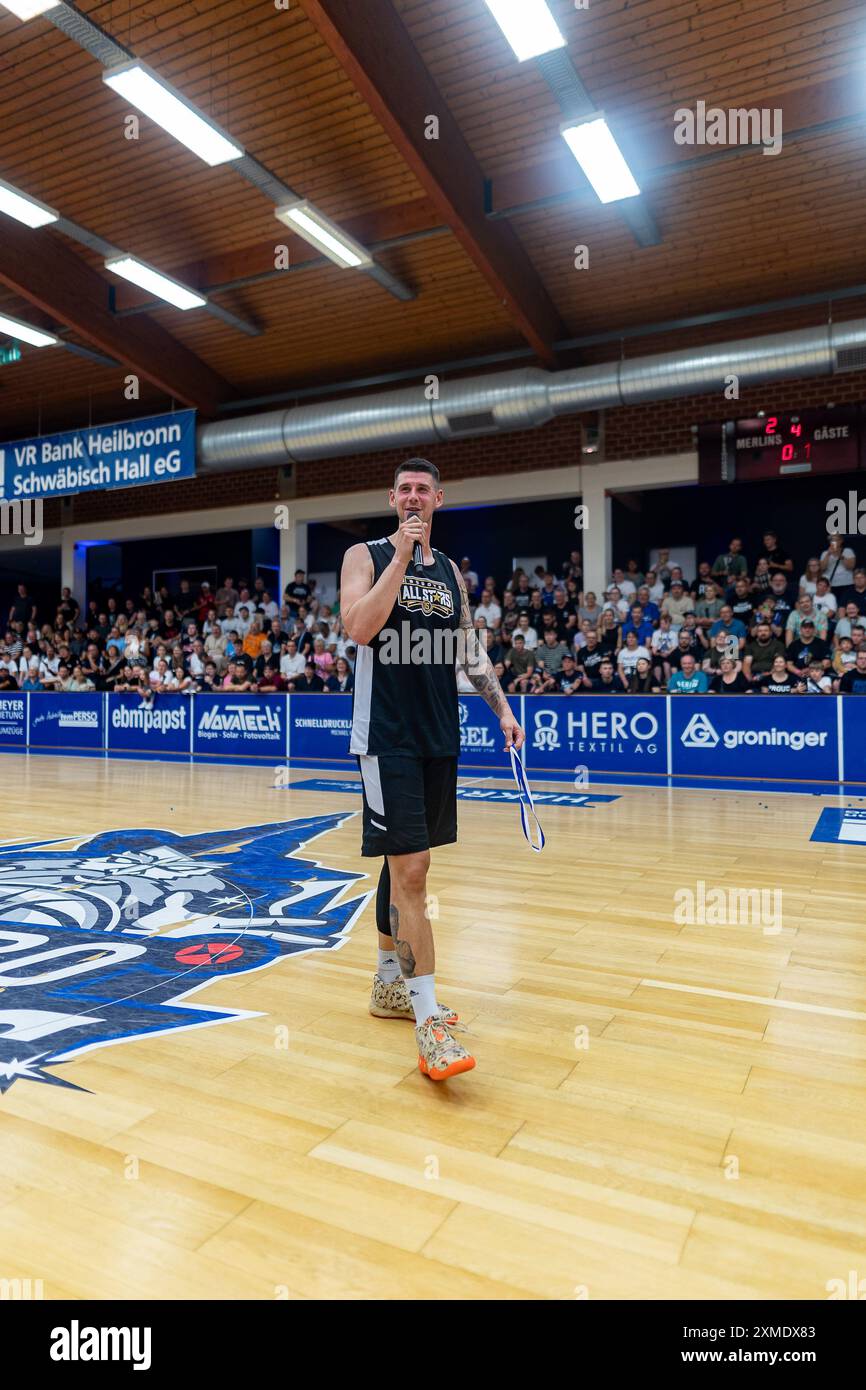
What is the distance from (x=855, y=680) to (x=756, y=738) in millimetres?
1277

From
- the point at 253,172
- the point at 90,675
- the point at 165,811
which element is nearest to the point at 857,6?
the point at 253,172

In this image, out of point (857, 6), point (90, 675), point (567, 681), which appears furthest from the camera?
point (90, 675)

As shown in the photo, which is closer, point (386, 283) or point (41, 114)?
point (41, 114)

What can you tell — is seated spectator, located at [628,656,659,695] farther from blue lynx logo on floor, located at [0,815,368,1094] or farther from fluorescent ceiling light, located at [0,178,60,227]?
fluorescent ceiling light, located at [0,178,60,227]

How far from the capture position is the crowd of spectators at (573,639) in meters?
10.6

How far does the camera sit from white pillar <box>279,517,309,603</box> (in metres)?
16.1

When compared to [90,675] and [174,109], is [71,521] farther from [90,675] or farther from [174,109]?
[174,109]

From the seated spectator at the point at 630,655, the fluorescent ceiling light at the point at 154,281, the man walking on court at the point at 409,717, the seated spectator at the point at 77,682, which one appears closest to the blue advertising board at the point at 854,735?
the seated spectator at the point at 630,655

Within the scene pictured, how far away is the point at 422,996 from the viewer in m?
2.44

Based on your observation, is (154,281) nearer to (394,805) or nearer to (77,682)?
(77,682)

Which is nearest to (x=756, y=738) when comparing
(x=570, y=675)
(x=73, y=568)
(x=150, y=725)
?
(x=570, y=675)

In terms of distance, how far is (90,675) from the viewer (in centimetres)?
1572

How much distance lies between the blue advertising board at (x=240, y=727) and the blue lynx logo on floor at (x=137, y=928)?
21.9 ft
